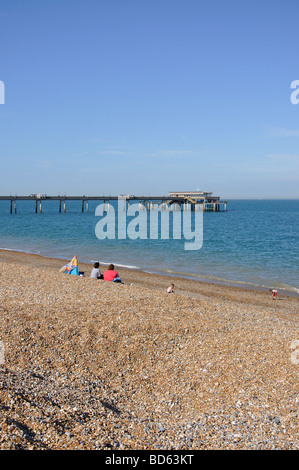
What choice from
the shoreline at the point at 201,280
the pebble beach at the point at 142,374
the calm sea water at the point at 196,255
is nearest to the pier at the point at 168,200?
the calm sea water at the point at 196,255

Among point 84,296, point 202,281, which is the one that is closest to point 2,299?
point 84,296

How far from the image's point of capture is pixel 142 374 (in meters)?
7.25

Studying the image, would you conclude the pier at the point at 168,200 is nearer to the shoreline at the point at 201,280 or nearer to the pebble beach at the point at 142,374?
the shoreline at the point at 201,280

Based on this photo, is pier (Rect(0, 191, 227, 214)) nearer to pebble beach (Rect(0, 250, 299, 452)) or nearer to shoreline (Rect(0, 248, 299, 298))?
shoreline (Rect(0, 248, 299, 298))

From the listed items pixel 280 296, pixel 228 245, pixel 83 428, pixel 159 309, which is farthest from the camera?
pixel 228 245

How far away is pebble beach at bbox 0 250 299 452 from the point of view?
5.17 metres

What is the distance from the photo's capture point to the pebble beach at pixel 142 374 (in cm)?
517

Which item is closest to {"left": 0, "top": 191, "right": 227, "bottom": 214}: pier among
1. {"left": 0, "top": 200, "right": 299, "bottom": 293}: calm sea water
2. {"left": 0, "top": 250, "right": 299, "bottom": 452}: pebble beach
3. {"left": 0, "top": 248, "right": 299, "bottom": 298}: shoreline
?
{"left": 0, "top": 200, "right": 299, "bottom": 293}: calm sea water

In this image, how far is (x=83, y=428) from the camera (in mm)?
5156

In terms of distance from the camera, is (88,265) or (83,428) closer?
(83,428)

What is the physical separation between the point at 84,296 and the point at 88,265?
48.0 feet

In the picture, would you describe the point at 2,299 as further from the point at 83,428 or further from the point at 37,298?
the point at 83,428

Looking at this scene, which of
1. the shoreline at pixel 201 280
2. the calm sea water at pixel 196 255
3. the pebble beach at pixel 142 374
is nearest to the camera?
the pebble beach at pixel 142 374

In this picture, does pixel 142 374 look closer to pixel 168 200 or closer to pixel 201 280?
pixel 201 280
